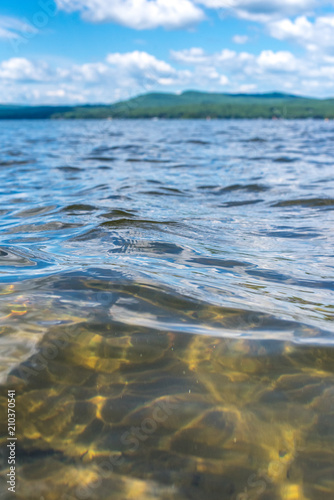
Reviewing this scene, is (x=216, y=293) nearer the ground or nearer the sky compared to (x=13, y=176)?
nearer the sky

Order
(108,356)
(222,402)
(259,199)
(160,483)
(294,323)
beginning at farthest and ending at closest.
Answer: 1. (259,199)
2. (294,323)
3. (108,356)
4. (222,402)
5. (160,483)

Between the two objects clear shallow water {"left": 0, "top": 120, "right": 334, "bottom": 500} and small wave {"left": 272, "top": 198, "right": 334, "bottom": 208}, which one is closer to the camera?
clear shallow water {"left": 0, "top": 120, "right": 334, "bottom": 500}

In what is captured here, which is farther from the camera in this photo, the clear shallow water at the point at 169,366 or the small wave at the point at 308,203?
the small wave at the point at 308,203

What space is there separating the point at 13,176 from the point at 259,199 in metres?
8.04

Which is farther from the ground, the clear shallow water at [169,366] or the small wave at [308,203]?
the clear shallow water at [169,366]

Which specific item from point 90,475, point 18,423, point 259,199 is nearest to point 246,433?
point 90,475

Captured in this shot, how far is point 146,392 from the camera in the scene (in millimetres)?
2477

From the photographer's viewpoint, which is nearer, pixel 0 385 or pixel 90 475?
pixel 90 475

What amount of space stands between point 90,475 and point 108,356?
0.81m

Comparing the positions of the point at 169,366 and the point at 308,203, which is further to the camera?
the point at 308,203

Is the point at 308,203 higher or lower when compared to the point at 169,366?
lower

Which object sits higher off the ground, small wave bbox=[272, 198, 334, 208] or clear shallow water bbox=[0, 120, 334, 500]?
clear shallow water bbox=[0, 120, 334, 500]

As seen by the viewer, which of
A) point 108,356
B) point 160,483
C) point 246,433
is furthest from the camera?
point 108,356

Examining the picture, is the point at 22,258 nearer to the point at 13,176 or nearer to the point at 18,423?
the point at 18,423
